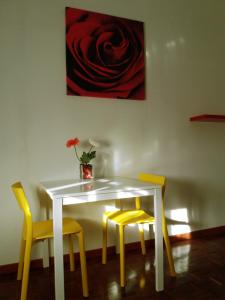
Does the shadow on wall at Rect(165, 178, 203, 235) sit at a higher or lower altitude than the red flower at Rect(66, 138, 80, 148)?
lower

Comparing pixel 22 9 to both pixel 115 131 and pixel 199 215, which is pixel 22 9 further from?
pixel 199 215

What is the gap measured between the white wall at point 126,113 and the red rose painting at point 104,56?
0.08 metres

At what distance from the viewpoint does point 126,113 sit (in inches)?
93.5

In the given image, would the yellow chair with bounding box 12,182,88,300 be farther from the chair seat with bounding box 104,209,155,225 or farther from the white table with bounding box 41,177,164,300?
the chair seat with bounding box 104,209,155,225

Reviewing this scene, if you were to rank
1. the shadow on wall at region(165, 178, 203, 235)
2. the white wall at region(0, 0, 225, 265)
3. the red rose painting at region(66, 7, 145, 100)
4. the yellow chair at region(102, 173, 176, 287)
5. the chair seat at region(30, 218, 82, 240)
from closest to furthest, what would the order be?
the chair seat at region(30, 218, 82, 240) → the yellow chair at region(102, 173, 176, 287) → the white wall at region(0, 0, 225, 265) → the red rose painting at region(66, 7, 145, 100) → the shadow on wall at region(165, 178, 203, 235)

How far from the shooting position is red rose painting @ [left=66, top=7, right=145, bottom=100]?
85.4 inches

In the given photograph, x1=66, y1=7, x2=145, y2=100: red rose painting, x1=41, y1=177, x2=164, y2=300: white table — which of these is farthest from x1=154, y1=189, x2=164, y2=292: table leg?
x1=66, y1=7, x2=145, y2=100: red rose painting

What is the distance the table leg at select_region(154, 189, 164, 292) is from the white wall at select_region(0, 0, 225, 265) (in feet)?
2.33

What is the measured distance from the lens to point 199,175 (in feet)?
8.87

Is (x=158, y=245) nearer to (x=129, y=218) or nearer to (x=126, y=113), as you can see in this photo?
(x=129, y=218)

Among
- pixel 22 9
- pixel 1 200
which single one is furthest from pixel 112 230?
pixel 22 9

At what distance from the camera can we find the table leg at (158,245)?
64.5 inches

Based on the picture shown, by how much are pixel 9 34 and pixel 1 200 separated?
4.41 feet

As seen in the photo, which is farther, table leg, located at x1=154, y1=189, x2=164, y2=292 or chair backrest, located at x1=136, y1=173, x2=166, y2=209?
chair backrest, located at x1=136, y1=173, x2=166, y2=209
